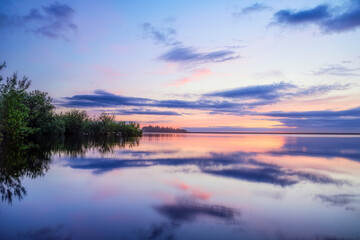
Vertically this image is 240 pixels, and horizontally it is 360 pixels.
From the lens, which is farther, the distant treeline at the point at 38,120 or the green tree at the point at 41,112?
the green tree at the point at 41,112

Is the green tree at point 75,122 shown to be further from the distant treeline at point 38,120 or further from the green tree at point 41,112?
the green tree at point 41,112

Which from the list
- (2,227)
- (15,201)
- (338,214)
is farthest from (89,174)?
(338,214)

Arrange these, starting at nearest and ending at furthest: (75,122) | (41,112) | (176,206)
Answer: (176,206) → (41,112) → (75,122)

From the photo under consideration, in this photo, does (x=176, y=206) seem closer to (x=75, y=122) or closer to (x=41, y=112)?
(x=41, y=112)

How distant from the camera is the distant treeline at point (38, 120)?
1369 inches

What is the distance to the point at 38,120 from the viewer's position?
61.6m

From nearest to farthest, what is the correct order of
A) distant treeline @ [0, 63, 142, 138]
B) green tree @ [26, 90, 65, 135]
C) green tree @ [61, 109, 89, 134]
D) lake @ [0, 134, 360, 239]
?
1. lake @ [0, 134, 360, 239]
2. distant treeline @ [0, 63, 142, 138]
3. green tree @ [26, 90, 65, 135]
4. green tree @ [61, 109, 89, 134]

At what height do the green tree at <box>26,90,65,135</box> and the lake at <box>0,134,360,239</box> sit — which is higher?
the green tree at <box>26,90,65,135</box>

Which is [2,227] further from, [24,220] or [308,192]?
[308,192]

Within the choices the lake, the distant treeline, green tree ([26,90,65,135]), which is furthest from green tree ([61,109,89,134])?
the lake

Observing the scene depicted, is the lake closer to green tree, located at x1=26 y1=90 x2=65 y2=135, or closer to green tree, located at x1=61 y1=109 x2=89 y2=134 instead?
green tree, located at x1=26 y1=90 x2=65 y2=135

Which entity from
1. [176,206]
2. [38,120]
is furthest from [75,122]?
[176,206]

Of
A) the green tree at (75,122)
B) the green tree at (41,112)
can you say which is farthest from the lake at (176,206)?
the green tree at (75,122)

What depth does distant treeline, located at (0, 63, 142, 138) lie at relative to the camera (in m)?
34.8
